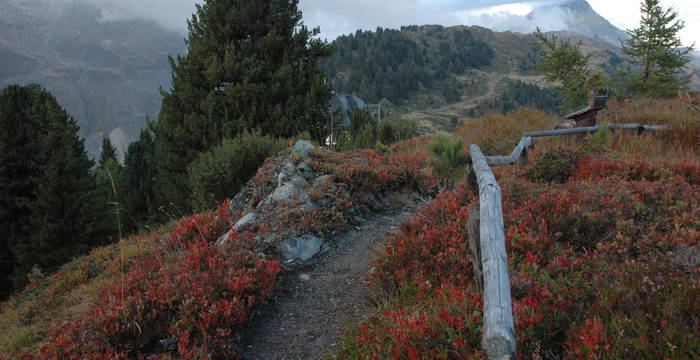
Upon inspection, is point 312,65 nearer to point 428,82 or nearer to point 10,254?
point 10,254

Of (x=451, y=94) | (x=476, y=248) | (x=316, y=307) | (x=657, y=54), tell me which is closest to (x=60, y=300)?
(x=316, y=307)

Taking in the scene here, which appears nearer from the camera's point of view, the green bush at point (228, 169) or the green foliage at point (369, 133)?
the green bush at point (228, 169)

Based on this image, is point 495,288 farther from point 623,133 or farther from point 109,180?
point 109,180

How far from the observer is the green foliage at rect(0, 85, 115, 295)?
17859 millimetres

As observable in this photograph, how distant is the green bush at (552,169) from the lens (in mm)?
7364

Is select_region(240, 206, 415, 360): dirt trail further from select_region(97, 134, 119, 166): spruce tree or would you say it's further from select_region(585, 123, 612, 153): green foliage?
select_region(97, 134, 119, 166): spruce tree

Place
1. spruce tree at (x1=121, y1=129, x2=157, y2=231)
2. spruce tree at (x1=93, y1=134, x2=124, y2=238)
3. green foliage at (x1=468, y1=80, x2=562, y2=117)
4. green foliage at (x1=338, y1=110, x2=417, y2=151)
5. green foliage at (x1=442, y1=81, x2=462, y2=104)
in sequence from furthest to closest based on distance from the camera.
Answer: green foliage at (x1=442, y1=81, x2=462, y2=104)
green foliage at (x1=468, y1=80, x2=562, y2=117)
spruce tree at (x1=121, y1=129, x2=157, y2=231)
spruce tree at (x1=93, y1=134, x2=124, y2=238)
green foliage at (x1=338, y1=110, x2=417, y2=151)

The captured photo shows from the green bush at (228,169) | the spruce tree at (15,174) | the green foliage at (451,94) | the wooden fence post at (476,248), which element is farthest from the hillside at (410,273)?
the green foliage at (451,94)

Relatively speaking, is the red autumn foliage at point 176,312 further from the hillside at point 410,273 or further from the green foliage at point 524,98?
the green foliage at point 524,98

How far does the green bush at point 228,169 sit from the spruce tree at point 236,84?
357 centimetres

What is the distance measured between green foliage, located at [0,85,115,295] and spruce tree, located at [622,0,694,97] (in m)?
27.7

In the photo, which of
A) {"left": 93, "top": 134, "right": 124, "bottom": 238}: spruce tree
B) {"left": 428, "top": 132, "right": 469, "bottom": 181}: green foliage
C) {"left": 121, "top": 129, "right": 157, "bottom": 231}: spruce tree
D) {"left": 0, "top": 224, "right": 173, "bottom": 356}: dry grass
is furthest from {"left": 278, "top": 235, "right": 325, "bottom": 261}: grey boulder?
{"left": 121, "top": 129, "right": 157, "bottom": 231}: spruce tree

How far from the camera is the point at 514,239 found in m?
4.36

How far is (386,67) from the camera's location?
15675 centimetres
